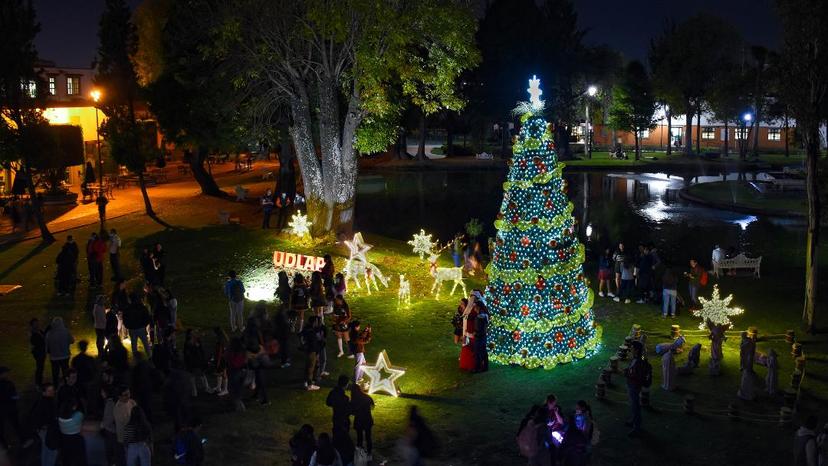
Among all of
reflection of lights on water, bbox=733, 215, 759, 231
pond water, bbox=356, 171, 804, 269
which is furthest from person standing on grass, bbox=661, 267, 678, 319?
reflection of lights on water, bbox=733, 215, 759, 231

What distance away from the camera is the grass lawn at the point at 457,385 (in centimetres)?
1238

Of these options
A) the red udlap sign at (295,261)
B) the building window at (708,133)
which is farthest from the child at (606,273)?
the building window at (708,133)

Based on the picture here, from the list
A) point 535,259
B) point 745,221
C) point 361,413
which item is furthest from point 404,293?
point 745,221

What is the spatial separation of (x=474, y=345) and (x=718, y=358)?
491cm

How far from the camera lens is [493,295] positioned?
16.7 metres

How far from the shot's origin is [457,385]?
1540 centimetres

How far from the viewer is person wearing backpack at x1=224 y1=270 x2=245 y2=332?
59.1ft

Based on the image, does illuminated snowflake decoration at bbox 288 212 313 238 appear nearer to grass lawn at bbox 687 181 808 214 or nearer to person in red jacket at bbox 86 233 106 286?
person in red jacket at bbox 86 233 106 286

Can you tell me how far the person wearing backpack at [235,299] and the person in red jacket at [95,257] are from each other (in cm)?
596

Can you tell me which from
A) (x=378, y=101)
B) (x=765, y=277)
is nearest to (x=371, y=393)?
(x=378, y=101)

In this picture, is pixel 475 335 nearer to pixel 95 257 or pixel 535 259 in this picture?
pixel 535 259

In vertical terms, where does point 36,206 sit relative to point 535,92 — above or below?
below

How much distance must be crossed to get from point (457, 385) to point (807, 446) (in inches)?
266

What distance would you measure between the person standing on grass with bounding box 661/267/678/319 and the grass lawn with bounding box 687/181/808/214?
70.5 feet
